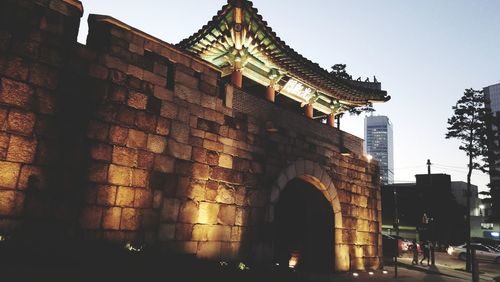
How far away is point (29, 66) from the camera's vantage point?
5.30 m

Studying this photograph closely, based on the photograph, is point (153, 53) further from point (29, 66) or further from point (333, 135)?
point (333, 135)

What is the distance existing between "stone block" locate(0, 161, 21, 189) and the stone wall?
2 centimetres

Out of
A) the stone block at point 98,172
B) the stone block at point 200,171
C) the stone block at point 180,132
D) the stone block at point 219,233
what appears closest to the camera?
the stone block at point 98,172

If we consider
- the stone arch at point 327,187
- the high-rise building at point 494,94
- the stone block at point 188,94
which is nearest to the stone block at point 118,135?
the stone block at point 188,94

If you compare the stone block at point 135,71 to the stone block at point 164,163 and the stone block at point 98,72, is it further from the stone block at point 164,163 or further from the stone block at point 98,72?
the stone block at point 164,163

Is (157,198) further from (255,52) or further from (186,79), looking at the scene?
(255,52)

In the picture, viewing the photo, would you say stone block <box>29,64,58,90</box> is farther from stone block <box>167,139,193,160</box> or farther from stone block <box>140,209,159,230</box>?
stone block <box>140,209,159,230</box>

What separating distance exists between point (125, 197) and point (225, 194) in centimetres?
251

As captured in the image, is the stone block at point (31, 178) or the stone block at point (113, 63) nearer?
the stone block at point (31, 178)

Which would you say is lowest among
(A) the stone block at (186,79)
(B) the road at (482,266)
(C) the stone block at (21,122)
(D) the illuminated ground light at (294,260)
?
(B) the road at (482,266)

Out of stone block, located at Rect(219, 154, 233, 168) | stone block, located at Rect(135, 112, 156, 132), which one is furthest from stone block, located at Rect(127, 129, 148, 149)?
stone block, located at Rect(219, 154, 233, 168)

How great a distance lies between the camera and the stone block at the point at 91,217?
564cm

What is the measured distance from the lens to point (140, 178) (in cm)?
643

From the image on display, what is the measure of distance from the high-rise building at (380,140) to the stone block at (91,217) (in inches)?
7170
